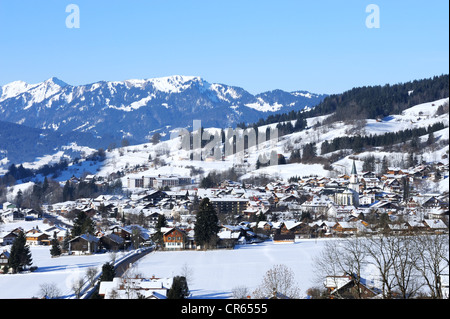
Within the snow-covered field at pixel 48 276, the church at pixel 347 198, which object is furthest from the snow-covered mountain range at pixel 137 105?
the snow-covered field at pixel 48 276

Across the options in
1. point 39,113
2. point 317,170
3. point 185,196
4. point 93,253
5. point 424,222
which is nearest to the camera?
point 93,253

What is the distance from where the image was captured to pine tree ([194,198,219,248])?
11.8m

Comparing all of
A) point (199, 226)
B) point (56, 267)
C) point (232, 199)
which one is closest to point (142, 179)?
point (232, 199)

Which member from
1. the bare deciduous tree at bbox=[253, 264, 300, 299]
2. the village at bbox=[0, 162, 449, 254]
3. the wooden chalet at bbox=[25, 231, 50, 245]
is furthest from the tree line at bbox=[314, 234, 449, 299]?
the wooden chalet at bbox=[25, 231, 50, 245]

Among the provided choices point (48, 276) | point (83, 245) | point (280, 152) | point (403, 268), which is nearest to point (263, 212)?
point (83, 245)

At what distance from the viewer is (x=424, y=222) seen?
13.4 m
